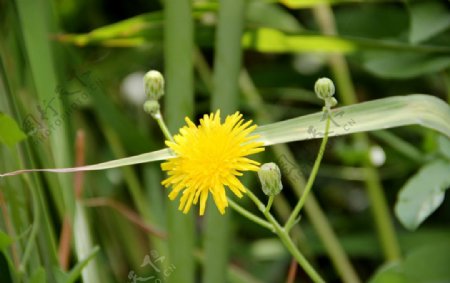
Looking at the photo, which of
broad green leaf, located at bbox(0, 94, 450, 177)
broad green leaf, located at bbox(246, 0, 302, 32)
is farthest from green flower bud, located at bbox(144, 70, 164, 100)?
broad green leaf, located at bbox(246, 0, 302, 32)

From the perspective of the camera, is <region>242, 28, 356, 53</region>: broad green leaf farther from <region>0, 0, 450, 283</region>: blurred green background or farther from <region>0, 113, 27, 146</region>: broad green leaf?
<region>0, 113, 27, 146</region>: broad green leaf

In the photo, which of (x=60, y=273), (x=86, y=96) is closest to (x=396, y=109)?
(x=60, y=273)

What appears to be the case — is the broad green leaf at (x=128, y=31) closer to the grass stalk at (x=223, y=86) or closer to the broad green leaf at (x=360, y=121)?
the grass stalk at (x=223, y=86)

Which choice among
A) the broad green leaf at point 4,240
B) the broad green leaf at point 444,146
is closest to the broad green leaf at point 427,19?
the broad green leaf at point 444,146

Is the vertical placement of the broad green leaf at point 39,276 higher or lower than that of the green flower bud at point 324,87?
lower

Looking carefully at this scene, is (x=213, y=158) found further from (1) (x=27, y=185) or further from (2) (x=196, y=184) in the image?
(1) (x=27, y=185)

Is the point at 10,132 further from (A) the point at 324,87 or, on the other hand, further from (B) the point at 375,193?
(B) the point at 375,193
